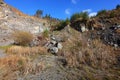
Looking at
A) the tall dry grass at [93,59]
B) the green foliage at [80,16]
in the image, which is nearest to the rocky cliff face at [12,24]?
the green foliage at [80,16]

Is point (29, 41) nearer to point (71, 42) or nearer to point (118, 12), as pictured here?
point (71, 42)

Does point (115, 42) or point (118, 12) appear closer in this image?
point (115, 42)

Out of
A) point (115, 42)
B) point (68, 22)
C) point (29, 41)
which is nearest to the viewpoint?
point (115, 42)

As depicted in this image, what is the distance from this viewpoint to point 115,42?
368 inches

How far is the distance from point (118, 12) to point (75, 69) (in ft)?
29.5

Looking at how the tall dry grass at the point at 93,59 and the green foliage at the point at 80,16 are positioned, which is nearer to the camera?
the tall dry grass at the point at 93,59

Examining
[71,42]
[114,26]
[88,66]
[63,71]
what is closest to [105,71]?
[88,66]

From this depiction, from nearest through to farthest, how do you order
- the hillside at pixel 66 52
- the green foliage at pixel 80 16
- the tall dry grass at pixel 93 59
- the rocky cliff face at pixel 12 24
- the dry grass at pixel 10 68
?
the dry grass at pixel 10 68 → the hillside at pixel 66 52 → the tall dry grass at pixel 93 59 → the green foliage at pixel 80 16 → the rocky cliff face at pixel 12 24

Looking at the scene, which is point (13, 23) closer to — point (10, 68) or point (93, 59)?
point (10, 68)

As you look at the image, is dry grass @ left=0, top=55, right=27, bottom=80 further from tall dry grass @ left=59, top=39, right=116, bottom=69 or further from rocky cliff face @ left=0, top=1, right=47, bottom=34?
rocky cliff face @ left=0, top=1, right=47, bottom=34

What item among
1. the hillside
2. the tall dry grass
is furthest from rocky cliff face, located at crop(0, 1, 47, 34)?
the tall dry grass

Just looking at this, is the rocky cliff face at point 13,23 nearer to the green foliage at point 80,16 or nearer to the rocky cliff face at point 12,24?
the rocky cliff face at point 12,24

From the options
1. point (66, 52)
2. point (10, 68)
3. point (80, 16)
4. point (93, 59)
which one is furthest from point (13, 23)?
point (93, 59)

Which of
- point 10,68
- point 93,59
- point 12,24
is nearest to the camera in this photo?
point 10,68
